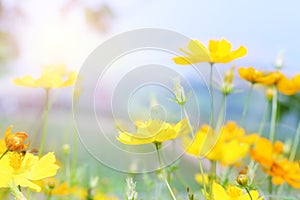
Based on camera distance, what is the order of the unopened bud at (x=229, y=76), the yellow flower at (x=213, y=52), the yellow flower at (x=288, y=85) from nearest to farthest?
the yellow flower at (x=213, y=52) < the unopened bud at (x=229, y=76) < the yellow flower at (x=288, y=85)

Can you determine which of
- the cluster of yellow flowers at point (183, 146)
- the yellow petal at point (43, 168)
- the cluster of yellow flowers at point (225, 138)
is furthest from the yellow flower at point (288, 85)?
the yellow petal at point (43, 168)

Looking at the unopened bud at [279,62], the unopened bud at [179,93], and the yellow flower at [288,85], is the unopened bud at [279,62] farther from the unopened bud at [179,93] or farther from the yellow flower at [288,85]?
the unopened bud at [179,93]

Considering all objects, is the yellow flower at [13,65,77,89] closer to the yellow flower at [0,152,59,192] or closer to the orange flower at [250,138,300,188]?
the yellow flower at [0,152,59,192]

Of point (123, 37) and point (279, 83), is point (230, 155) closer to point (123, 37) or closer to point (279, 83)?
point (279, 83)

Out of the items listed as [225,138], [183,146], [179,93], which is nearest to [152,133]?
[179,93]

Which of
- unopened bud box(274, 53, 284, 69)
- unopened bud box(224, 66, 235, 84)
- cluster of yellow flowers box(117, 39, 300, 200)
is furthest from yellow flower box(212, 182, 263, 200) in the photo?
unopened bud box(274, 53, 284, 69)

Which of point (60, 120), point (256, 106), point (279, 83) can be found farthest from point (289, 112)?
point (279, 83)

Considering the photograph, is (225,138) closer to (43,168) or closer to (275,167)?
(275,167)
